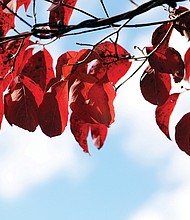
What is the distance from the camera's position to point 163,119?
4.06 ft

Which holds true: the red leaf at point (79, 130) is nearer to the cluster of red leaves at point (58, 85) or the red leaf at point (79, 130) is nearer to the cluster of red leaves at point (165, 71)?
the cluster of red leaves at point (58, 85)

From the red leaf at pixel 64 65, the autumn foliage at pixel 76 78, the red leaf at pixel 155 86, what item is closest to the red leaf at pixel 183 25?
the autumn foliage at pixel 76 78

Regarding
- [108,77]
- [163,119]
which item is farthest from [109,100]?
[163,119]

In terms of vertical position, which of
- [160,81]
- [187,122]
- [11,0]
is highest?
[11,0]

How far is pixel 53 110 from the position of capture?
3.66 ft

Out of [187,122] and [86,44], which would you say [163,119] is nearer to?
[187,122]

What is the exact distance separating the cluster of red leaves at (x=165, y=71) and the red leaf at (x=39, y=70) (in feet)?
0.67

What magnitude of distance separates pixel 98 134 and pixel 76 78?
17cm

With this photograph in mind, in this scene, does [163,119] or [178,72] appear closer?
[178,72]

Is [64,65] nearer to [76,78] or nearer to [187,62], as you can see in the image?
[76,78]

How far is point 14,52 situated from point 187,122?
399mm

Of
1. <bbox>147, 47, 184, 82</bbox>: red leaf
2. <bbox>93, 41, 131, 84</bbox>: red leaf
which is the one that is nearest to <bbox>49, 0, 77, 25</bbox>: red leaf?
<bbox>93, 41, 131, 84</bbox>: red leaf

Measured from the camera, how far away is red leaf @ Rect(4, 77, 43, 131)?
1125 millimetres

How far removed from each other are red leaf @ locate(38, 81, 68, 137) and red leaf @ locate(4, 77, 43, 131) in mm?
28
